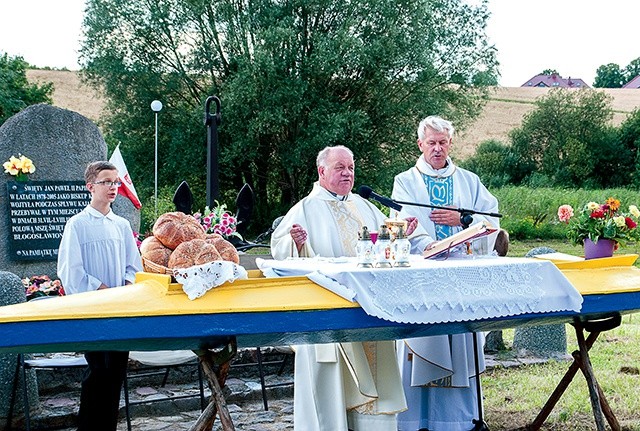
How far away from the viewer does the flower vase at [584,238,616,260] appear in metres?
4.89

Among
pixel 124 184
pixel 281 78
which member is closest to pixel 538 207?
pixel 281 78

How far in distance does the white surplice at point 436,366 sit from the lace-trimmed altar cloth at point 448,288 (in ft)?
4.14

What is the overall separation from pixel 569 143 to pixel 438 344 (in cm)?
3147

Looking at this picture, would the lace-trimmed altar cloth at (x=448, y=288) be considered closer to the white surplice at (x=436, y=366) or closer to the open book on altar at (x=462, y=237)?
the open book on altar at (x=462, y=237)

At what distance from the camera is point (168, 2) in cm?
2386

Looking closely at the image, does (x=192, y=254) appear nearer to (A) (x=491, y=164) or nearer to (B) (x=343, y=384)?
(B) (x=343, y=384)

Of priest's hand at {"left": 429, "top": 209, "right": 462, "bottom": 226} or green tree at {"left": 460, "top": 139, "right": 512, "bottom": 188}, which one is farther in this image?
green tree at {"left": 460, "top": 139, "right": 512, "bottom": 188}

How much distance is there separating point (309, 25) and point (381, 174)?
4.67 m

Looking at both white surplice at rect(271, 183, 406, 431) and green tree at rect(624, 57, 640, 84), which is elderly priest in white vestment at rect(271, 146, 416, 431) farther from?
green tree at rect(624, 57, 640, 84)

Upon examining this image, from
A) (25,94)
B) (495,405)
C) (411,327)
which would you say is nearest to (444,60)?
(25,94)

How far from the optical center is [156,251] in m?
4.09

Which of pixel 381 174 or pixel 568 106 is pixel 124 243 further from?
pixel 568 106

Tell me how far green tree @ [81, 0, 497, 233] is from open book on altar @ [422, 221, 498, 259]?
57.4 ft

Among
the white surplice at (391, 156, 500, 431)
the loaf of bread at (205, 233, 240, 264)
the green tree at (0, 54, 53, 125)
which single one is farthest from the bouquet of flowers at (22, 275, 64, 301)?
Answer: the green tree at (0, 54, 53, 125)
